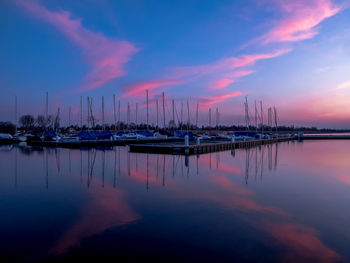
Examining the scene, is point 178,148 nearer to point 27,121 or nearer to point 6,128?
point 6,128

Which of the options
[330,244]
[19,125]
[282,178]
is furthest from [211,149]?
[19,125]


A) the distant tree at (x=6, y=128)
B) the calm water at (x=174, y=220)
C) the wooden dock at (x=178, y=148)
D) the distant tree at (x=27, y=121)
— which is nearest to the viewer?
the calm water at (x=174, y=220)

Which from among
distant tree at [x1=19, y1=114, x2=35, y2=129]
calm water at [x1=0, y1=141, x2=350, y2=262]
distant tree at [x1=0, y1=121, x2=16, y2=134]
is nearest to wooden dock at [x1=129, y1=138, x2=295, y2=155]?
calm water at [x1=0, y1=141, x2=350, y2=262]

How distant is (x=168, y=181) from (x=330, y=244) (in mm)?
8199

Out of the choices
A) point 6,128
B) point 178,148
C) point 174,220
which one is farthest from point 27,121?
point 174,220

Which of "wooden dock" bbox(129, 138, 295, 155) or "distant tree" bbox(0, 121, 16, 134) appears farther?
"distant tree" bbox(0, 121, 16, 134)

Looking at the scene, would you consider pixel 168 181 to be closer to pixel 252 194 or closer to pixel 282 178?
pixel 252 194

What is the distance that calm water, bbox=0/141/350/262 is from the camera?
17.1 ft

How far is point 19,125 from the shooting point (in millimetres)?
104375

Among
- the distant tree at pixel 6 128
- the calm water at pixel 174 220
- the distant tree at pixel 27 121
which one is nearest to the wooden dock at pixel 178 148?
the calm water at pixel 174 220

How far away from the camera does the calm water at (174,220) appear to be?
5223 mm

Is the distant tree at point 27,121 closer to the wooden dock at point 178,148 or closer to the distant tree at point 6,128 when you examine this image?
the distant tree at point 6,128

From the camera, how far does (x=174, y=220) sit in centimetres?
710

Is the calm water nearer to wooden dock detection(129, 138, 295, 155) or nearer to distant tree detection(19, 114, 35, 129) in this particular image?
wooden dock detection(129, 138, 295, 155)
